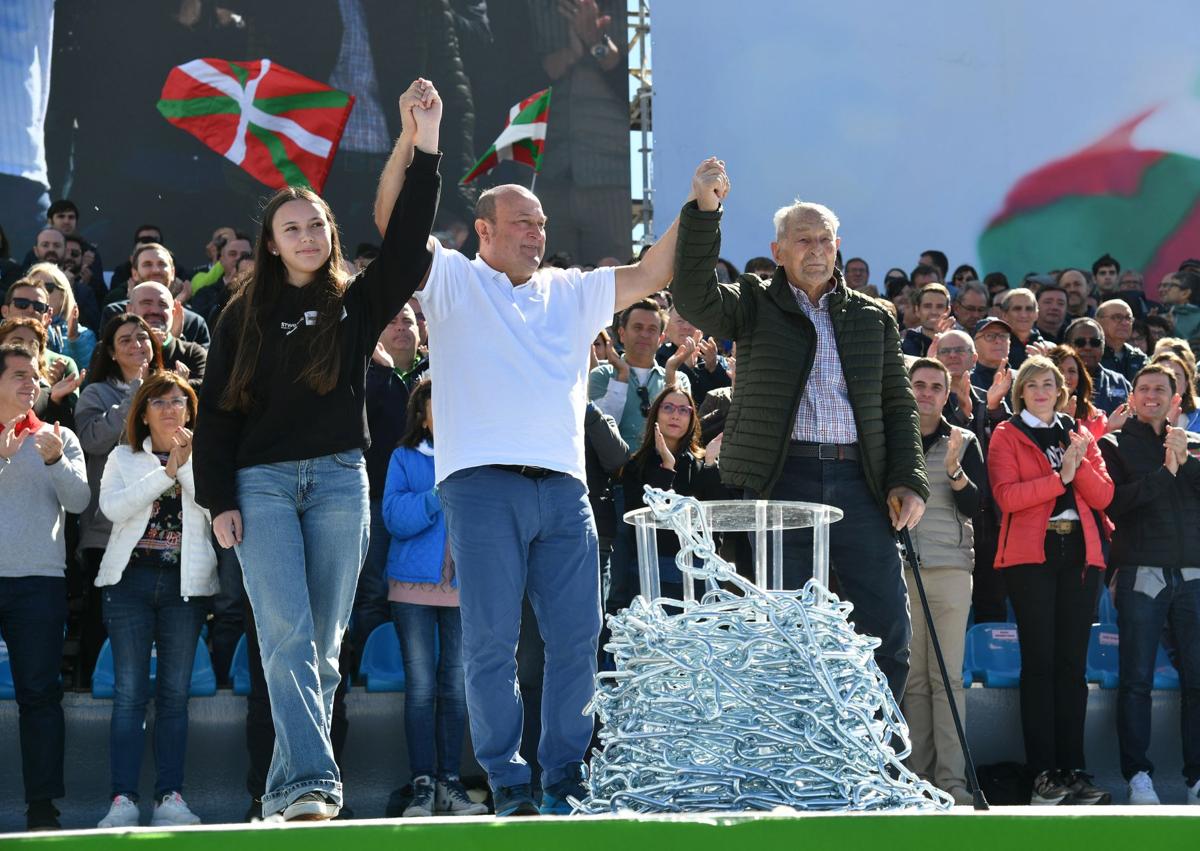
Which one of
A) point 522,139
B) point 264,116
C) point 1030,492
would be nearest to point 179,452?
point 1030,492

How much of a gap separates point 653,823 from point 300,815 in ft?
5.31

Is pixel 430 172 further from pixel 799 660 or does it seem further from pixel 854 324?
pixel 799 660

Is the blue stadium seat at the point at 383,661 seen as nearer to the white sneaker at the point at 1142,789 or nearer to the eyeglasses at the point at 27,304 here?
the eyeglasses at the point at 27,304

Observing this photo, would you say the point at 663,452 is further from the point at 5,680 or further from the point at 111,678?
the point at 5,680

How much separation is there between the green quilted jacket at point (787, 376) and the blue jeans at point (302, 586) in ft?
3.68

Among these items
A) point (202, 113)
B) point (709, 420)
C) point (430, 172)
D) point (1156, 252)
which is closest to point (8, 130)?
point (202, 113)

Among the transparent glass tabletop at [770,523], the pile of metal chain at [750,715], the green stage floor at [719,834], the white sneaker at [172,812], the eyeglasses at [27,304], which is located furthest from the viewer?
the eyeglasses at [27,304]

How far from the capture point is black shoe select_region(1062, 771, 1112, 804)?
645 centimetres

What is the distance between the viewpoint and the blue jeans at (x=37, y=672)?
19.0ft

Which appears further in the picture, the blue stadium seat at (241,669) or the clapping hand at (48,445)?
the blue stadium seat at (241,669)

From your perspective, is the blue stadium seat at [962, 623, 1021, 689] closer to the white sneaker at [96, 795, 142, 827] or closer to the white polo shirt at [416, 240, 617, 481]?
the white polo shirt at [416, 240, 617, 481]

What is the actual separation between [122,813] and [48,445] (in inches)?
55.7

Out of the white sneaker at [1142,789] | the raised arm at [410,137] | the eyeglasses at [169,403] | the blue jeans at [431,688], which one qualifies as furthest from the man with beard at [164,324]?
the white sneaker at [1142,789]

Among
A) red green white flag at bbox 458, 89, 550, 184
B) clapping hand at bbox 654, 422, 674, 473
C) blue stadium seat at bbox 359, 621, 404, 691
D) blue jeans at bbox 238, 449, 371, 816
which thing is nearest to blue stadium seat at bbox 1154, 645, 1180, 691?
clapping hand at bbox 654, 422, 674, 473
